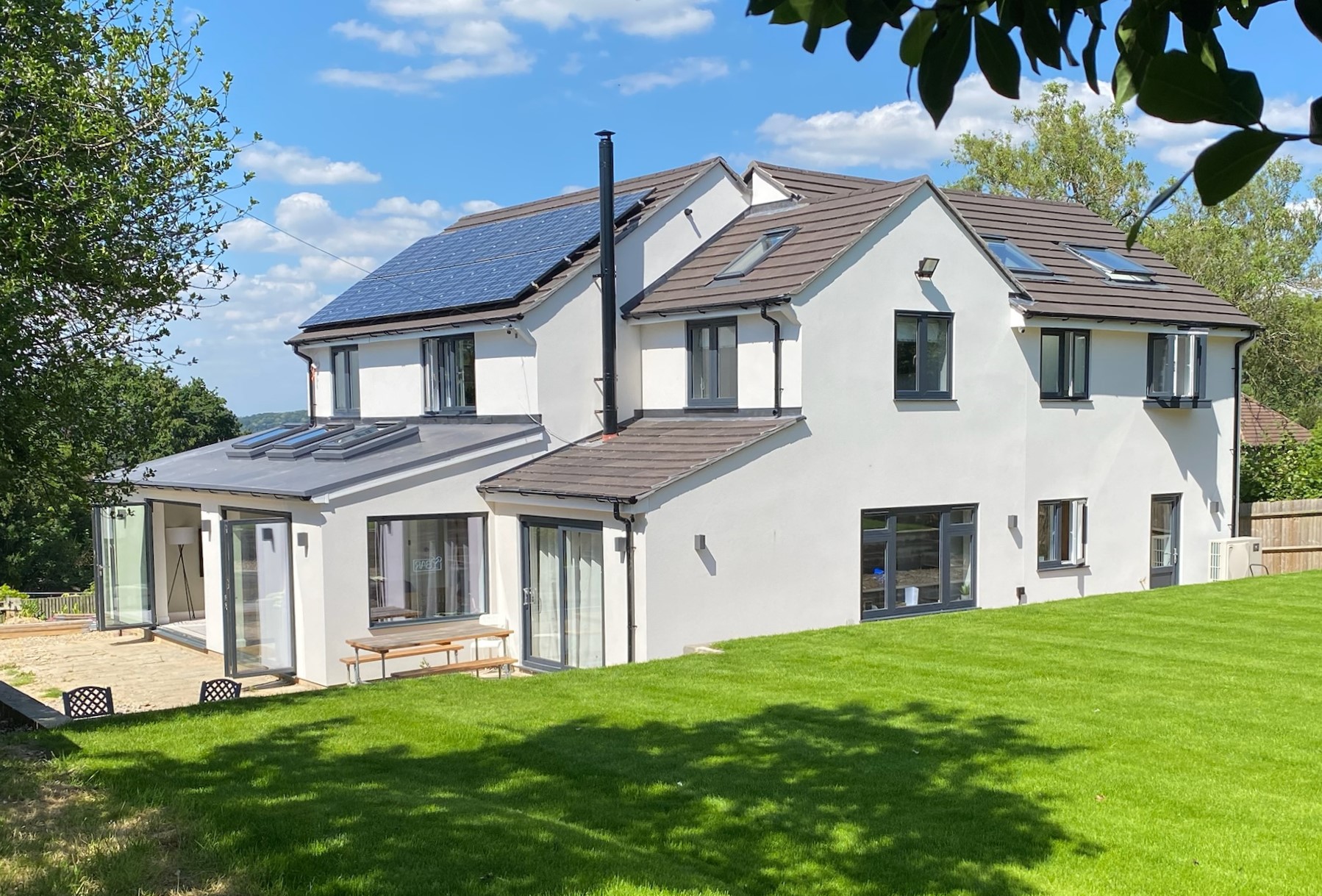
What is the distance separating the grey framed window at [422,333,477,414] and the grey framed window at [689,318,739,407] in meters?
4.13

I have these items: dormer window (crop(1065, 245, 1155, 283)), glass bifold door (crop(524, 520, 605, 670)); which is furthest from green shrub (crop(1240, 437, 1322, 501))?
glass bifold door (crop(524, 520, 605, 670))

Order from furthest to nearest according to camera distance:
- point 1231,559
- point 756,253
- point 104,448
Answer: point 1231,559, point 756,253, point 104,448

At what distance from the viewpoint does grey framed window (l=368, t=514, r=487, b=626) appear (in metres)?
19.6

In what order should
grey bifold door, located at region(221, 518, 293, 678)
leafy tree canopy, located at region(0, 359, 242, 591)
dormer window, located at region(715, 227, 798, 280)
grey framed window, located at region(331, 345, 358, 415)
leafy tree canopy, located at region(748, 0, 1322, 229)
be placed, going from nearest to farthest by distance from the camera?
leafy tree canopy, located at region(748, 0, 1322, 229), leafy tree canopy, located at region(0, 359, 242, 591), grey bifold door, located at region(221, 518, 293, 678), dormer window, located at region(715, 227, 798, 280), grey framed window, located at region(331, 345, 358, 415)

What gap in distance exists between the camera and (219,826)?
297 inches

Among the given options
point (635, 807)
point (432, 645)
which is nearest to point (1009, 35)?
point (635, 807)

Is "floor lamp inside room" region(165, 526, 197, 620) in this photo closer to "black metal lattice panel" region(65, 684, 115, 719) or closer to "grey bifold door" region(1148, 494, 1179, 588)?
"black metal lattice panel" region(65, 684, 115, 719)

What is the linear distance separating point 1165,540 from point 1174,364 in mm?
3636

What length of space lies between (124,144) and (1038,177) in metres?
42.1

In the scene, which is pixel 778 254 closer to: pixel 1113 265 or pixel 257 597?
pixel 1113 265

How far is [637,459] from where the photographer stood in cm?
1925

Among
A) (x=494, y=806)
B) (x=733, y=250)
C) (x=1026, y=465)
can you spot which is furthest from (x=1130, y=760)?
(x=733, y=250)

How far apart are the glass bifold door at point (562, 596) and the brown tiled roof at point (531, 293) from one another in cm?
→ 399

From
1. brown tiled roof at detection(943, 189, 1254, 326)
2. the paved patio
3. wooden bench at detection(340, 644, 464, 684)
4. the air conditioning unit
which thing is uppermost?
brown tiled roof at detection(943, 189, 1254, 326)
